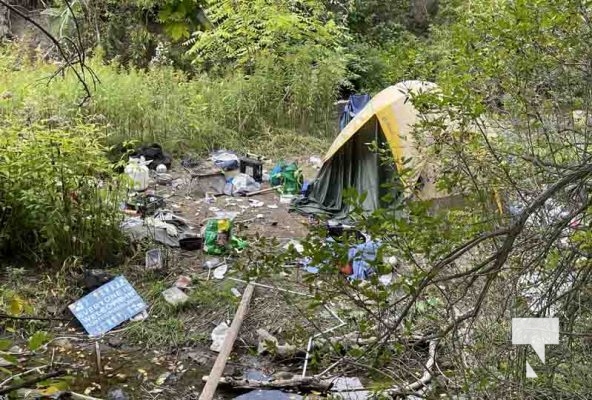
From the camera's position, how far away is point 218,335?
3854 mm

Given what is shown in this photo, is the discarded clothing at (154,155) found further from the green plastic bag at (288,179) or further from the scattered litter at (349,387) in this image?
the scattered litter at (349,387)

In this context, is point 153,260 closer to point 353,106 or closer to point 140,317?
point 140,317

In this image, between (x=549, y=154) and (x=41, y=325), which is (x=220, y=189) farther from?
(x=549, y=154)

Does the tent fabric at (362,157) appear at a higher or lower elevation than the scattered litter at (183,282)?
higher

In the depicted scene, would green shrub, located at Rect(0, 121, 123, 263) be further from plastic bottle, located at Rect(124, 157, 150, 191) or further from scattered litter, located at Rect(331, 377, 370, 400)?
scattered litter, located at Rect(331, 377, 370, 400)

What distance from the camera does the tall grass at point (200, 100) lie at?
697 centimetres

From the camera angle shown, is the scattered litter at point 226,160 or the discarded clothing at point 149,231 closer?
the discarded clothing at point 149,231

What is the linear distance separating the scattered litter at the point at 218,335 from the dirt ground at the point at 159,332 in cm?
4

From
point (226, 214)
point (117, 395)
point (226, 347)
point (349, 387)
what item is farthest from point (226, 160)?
point (349, 387)

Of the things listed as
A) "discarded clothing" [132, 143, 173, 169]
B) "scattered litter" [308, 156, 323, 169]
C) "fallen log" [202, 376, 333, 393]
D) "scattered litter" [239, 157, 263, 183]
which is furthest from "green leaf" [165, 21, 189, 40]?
"scattered litter" [308, 156, 323, 169]

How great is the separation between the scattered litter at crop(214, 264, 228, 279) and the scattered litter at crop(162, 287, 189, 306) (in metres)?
0.36

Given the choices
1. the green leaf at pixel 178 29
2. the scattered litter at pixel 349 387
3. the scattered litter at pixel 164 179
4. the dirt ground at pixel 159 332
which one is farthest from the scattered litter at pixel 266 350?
the scattered litter at pixel 164 179

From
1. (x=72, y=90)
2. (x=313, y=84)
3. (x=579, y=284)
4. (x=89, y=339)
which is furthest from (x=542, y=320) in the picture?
(x=313, y=84)

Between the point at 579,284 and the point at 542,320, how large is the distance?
0.14 meters
